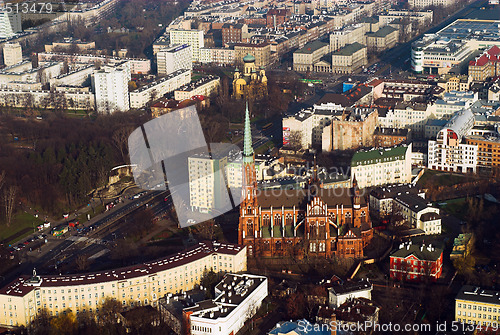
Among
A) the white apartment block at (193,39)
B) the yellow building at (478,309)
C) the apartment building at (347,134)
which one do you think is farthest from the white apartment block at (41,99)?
the yellow building at (478,309)

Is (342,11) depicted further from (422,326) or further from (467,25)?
(422,326)

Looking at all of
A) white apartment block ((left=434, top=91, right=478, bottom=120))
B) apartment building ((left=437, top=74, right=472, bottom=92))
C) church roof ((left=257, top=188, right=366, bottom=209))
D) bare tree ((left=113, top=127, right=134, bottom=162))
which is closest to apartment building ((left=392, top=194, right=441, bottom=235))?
church roof ((left=257, top=188, right=366, bottom=209))

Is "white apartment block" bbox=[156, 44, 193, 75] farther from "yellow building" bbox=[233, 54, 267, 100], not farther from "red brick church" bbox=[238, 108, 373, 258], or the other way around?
"red brick church" bbox=[238, 108, 373, 258]

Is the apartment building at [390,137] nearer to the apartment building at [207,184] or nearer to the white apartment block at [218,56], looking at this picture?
the apartment building at [207,184]

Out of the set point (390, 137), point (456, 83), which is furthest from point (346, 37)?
point (390, 137)

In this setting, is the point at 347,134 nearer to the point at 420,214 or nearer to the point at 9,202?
the point at 420,214

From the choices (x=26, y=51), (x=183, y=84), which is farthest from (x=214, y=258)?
(x=26, y=51)
